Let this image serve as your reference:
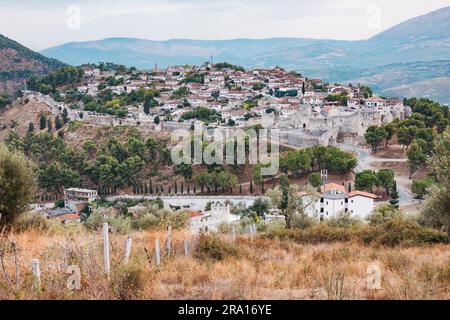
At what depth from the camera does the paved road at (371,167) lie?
1209 inches

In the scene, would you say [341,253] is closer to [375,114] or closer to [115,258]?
[115,258]

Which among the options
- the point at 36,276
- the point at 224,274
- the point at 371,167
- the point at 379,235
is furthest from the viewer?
the point at 371,167

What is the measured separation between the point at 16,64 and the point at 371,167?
83.5 m

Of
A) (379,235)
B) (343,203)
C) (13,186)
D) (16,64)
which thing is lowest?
(343,203)

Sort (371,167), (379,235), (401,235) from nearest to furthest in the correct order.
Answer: (401,235) → (379,235) → (371,167)

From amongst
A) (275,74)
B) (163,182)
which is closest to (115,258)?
(163,182)

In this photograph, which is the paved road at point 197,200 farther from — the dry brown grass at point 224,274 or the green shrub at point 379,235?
the dry brown grass at point 224,274

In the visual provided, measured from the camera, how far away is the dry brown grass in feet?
13.1

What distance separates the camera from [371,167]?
35875 mm

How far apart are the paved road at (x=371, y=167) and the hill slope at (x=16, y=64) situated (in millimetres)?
67508

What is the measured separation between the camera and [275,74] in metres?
73.6

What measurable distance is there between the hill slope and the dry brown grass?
296 ft

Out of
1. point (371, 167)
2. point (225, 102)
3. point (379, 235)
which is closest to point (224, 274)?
point (379, 235)

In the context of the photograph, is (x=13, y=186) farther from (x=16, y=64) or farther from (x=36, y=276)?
(x=16, y=64)
